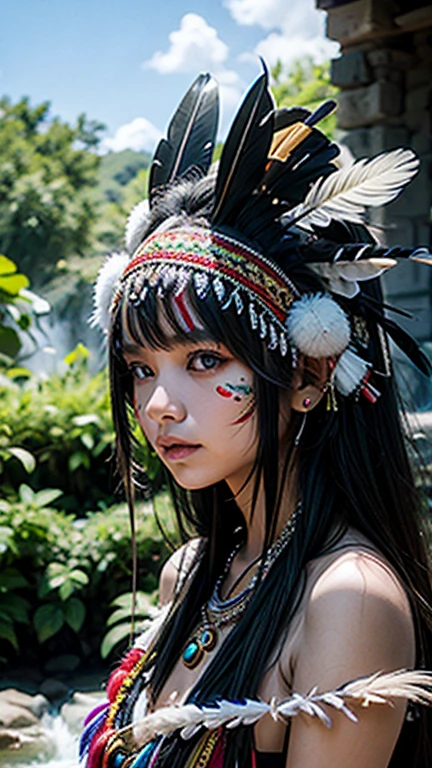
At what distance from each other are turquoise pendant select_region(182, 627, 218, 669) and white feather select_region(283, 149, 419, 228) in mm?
567

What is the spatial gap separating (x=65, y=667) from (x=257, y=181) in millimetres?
3040

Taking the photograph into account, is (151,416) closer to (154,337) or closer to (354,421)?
(154,337)

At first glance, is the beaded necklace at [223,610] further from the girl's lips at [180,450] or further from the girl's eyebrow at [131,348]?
the girl's eyebrow at [131,348]

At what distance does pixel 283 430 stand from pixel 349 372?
122mm

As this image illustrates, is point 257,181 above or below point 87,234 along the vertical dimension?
below

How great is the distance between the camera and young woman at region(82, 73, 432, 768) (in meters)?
1.13

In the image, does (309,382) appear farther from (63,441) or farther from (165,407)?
(63,441)

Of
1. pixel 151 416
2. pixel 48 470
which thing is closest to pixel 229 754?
pixel 151 416

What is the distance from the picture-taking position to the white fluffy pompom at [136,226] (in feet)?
4.58

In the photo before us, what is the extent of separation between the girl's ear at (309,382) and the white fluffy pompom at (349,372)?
17 mm

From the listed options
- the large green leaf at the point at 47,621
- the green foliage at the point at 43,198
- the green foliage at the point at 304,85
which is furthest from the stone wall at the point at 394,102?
the green foliage at the point at 43,198

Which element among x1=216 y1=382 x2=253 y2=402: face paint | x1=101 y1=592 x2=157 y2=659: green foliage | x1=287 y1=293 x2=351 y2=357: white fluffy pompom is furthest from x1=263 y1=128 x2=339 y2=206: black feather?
x1=101 y1=592 x2=157 y2=659: green foliage

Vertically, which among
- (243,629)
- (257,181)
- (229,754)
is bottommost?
(229,754)

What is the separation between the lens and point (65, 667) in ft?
12.7
